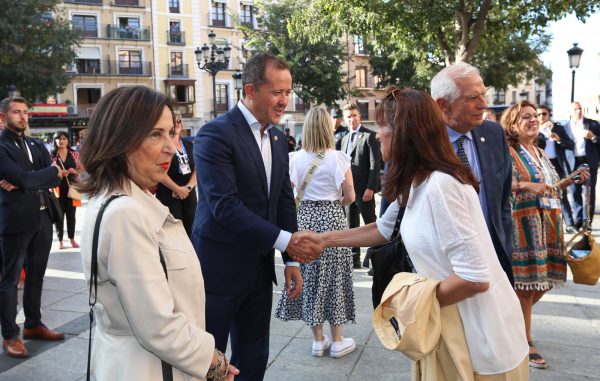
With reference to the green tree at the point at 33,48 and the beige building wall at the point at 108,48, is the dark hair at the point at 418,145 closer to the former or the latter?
the green tree at the point at 33,48

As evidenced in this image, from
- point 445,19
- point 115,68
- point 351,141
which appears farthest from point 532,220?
point 115,68

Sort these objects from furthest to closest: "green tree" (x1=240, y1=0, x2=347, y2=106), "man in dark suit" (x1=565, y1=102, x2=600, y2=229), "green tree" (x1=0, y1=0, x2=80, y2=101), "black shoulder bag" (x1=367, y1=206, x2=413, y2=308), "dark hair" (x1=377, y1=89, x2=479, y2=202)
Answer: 1. "green tree" (x1=240, y1=0, x2=347, y2=106)
2. "green tree" (x1=0, y1=0, x2=80, y2=101)
3. "man in dark suit" (x1=565, y1=102, x2=600, y2=229)
4. "black shoulder bag" (x1=367, y1=206, x2=413, y2=308)
5. "dark hair" (x1=377, y1=89, x2=479, y2=202)

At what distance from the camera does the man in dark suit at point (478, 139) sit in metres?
2.71

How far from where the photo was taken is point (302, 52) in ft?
90.7

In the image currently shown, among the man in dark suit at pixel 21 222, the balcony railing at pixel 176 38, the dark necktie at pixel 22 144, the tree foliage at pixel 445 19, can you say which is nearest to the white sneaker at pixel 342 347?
the man in dark suit at pixel 21 222

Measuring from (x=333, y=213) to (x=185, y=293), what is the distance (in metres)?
3.02

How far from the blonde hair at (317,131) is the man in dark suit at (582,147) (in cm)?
607

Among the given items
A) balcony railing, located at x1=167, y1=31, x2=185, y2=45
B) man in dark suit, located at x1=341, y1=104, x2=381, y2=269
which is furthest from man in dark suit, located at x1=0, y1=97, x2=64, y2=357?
balcony railing, located at x1=167, y1=31, x2=185, y2=45

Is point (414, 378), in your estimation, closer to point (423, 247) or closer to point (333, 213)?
point (423, 247)

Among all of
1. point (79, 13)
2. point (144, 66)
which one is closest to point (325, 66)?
point (144, 66)

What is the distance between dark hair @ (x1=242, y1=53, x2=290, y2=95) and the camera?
9.01ft

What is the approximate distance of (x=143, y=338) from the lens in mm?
1479

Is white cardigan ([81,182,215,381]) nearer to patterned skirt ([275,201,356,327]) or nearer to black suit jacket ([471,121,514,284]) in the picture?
black suit jacket ([471,121,514,284])

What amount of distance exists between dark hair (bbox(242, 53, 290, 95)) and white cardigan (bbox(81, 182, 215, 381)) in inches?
51.2
